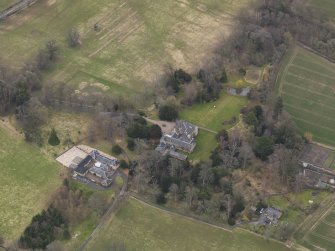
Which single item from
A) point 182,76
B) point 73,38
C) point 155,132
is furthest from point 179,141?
point 73,38

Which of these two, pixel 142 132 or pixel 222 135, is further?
pixel 222 135

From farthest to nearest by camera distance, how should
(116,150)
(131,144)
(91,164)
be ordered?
1. (131,144)
2. (116,150)
3. (91,164)

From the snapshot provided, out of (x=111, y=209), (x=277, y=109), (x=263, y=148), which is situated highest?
Result: (x=277, y=109)

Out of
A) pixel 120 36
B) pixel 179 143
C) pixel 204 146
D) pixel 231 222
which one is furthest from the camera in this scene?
pixel 120 36

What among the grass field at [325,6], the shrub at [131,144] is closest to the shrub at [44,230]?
the shrub at [131,144]

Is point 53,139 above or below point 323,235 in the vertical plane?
above

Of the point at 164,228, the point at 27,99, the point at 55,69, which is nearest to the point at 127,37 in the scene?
the point at 55,69

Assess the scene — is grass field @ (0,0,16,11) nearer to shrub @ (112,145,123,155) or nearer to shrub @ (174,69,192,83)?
shrub @ (174,69,192,83)

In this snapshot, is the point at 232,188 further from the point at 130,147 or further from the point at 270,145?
the point at 130,147

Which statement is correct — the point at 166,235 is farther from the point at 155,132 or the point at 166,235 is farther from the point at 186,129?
the point at 186,129
